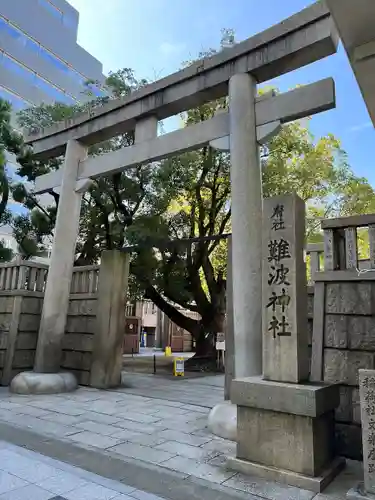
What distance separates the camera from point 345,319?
4.79 meters

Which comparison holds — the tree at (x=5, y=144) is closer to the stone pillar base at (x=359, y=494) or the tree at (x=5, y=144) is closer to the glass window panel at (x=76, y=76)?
the stone pillar base at (x=359, y=494)

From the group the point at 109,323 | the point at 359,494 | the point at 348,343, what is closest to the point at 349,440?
the point at 348,343

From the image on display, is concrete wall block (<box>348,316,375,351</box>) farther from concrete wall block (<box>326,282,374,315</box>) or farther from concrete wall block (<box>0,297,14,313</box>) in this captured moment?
concrete wall block (<box>0,297,14,313</box>)

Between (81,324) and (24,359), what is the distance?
4.92 feet

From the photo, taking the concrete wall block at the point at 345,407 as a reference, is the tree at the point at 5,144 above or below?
above

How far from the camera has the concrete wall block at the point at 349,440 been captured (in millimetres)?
4289

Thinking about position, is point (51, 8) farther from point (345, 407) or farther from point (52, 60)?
point (345, 407)

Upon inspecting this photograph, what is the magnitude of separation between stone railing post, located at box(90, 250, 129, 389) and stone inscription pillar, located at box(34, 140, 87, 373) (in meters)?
0.78

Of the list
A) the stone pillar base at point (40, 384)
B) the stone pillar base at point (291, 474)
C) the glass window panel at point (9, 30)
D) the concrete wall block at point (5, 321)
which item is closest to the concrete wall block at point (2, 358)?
the concrete wall block at point (5, 321)

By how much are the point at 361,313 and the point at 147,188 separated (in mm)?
9156

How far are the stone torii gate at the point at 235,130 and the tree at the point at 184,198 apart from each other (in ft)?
9.80

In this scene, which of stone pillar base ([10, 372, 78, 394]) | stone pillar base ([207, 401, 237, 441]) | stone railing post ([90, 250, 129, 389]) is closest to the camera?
stone pillar base ([207, 401, 237, 441])

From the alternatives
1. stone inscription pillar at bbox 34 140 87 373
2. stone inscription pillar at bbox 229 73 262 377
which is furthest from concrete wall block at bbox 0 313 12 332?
stone inscription pillar at bbox 229 73 262 377

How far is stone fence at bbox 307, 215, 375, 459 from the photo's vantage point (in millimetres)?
4461
